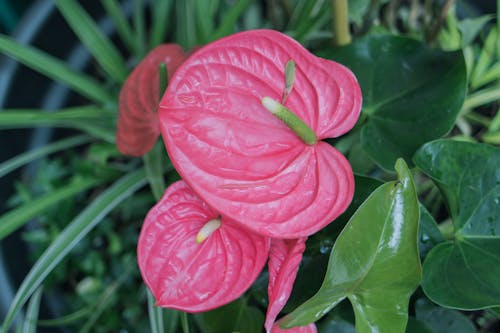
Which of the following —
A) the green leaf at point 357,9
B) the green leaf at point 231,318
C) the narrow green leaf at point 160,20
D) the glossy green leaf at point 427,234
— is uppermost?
the narrow green leaf at point 160,20

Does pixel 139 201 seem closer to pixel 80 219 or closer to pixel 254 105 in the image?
pixel 80 219

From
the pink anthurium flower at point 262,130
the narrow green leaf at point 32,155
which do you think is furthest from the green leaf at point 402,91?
the narrow green leaf at point 32,155

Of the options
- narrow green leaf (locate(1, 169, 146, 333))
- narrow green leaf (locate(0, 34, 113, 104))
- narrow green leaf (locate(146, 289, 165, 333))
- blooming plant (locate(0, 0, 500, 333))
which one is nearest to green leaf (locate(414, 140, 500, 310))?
blooming plant (locate(0, 0, 500, 333))

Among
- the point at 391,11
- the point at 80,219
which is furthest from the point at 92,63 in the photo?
the point at 391,11

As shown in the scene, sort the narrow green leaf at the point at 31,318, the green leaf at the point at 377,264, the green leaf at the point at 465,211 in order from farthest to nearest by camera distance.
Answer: the narrow green leaf at the point at 31,318
the green leaf at the point at 465,211
the green leaf at the point at 377,264

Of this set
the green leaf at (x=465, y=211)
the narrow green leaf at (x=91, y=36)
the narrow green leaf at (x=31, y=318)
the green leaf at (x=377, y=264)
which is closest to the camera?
the green leaf at (x=377, y=264)

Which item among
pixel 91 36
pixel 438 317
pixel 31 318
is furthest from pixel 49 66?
pixel 438 317

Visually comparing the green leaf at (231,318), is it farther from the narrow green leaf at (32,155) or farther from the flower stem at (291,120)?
the narrow green leaf at (32,155)

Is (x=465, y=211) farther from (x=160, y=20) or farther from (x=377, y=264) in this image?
(x=160, y=20)
